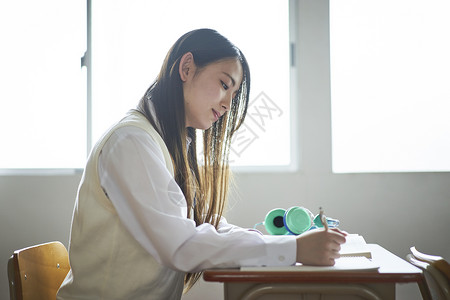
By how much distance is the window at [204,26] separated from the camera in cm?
237

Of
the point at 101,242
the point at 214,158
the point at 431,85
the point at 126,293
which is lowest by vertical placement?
the point at 126,293

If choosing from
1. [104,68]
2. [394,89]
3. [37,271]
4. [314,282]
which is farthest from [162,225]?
[394,89]

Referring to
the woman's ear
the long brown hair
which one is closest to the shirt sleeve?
the long brown hair

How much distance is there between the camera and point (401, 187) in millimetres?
2232

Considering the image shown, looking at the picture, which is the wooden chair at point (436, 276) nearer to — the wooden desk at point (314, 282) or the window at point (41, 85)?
the wooden desk at point (314, 282)

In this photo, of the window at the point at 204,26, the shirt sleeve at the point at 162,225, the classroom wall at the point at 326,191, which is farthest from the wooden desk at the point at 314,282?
the window at the point at 204,26

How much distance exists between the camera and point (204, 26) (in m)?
2.39

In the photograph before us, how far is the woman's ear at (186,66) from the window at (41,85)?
1.35 metres

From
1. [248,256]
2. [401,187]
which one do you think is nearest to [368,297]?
[248,256]

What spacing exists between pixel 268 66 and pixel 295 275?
164 centimetres

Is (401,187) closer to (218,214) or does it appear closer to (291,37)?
(291,37)

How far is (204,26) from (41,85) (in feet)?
3.31

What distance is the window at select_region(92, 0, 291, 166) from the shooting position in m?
2.37

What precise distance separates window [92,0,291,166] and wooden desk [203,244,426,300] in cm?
143
